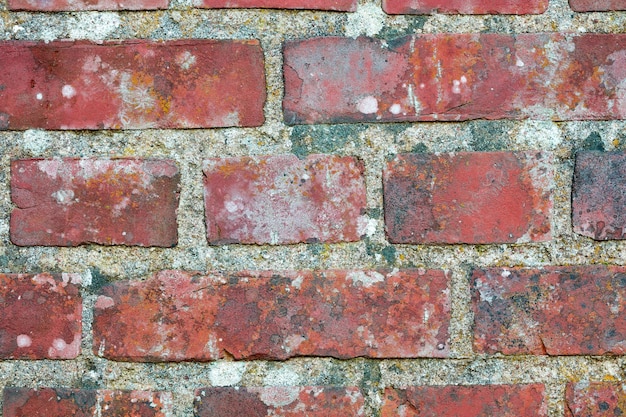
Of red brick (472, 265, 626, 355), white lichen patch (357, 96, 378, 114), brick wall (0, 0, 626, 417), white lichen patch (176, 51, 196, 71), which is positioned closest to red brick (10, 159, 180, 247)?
brick wall (0, 0, 626, 417)

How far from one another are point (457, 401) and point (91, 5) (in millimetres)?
602

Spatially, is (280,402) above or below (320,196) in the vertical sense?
below

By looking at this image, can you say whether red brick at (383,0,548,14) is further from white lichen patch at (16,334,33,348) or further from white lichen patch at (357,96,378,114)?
white lichen patch at (16,334,33,348)

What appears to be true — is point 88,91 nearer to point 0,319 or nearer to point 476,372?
point 0,319

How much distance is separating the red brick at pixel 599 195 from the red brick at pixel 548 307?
0.04 meters

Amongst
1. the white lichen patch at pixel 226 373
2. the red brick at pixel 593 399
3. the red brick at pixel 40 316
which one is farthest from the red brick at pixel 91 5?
the red brick at pixel 593 399

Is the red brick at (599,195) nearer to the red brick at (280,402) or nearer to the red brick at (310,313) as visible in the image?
the red brick at (310,313)

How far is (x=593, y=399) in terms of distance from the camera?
0.72 metres

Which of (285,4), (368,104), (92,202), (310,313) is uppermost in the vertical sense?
(285,4)

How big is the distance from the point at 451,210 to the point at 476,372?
0.18m

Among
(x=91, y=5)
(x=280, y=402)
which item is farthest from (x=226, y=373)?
(x=91, y=5)

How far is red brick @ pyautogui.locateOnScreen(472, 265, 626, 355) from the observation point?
715 mm

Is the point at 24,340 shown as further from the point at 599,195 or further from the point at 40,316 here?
the point at 599,195

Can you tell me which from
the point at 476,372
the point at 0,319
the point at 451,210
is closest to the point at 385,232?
the point at 451,210
